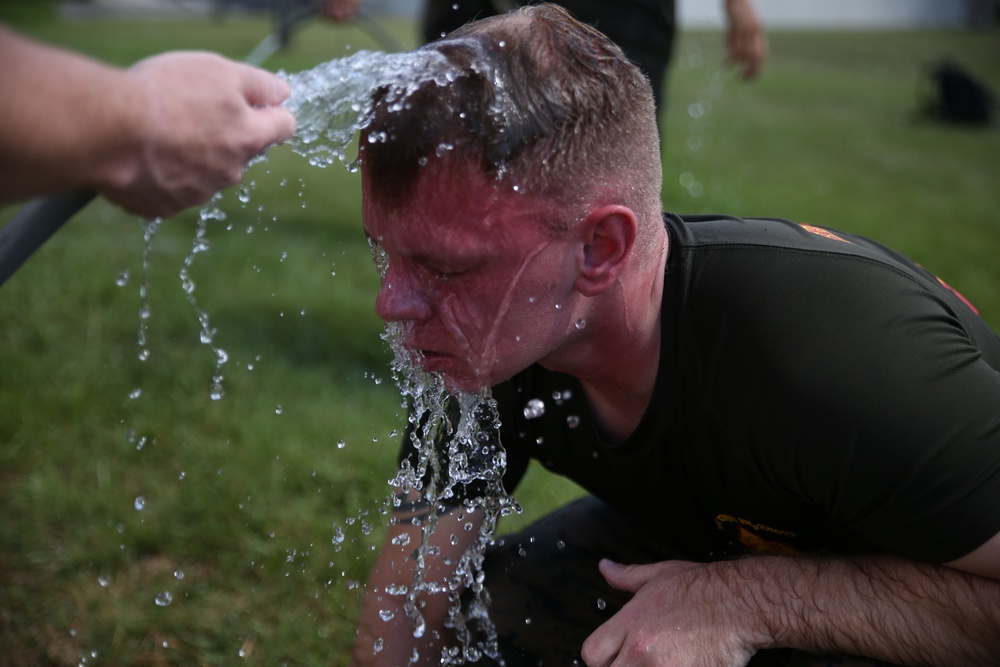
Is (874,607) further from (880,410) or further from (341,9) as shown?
(341,9)

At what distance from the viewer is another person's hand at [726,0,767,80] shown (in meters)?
4.73

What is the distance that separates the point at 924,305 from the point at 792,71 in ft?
57.8

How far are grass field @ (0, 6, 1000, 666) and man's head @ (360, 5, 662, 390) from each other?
4.76 feet

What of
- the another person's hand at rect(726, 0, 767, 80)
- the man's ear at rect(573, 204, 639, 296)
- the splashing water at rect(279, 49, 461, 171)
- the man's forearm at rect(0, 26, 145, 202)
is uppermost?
the man's forearm at rect(0, 26, 145, 202)

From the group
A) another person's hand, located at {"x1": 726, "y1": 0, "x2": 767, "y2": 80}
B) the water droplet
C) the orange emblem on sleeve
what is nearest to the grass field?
the water droplet

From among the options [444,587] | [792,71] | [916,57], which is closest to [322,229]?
[444,587]

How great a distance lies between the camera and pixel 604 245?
198cm

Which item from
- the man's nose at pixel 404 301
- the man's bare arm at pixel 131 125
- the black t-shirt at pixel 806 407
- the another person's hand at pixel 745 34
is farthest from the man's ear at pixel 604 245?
the another person's hand at pixel 745 34

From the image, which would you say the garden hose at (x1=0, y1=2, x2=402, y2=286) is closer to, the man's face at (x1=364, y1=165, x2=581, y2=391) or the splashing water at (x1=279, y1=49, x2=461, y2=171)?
the splashing water at (x1=279, y1=49, x2=461, y2=171)

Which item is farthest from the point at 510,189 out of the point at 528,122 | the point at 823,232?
the point at 823,232

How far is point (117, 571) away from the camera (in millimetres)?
3293

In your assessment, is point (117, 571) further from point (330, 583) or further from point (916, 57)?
point (916, 57)

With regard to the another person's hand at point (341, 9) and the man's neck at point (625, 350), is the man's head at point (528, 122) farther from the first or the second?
the another person's hand at point (341, 9)

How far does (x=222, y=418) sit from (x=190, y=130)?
2753mm
